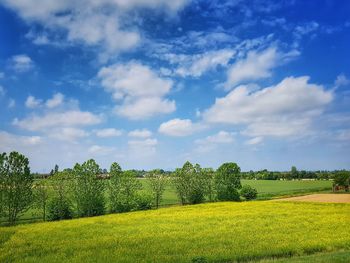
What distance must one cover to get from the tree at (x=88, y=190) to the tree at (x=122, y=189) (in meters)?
3.37

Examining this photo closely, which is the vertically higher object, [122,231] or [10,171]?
[10,171]

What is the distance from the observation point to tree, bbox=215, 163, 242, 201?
8500cm

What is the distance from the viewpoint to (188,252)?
24.9 metres

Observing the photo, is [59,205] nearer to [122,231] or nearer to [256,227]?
[122,231]

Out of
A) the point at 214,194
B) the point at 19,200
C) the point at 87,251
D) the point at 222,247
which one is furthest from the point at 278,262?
the point at 214,194

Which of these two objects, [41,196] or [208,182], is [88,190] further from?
[208,182]

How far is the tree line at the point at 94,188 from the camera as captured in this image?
59.0 metres

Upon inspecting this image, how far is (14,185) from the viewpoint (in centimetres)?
5894

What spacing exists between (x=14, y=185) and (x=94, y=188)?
15.3 m

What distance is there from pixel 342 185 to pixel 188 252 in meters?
96.9

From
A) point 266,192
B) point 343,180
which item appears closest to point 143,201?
point 266,192

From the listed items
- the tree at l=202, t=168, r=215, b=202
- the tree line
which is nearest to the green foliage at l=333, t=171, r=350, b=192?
the tree line

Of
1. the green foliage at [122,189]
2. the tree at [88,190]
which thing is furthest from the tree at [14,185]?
the green foliage at [122,189]

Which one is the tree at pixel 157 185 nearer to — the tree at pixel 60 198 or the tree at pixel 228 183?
the tree at pixel 228 183
